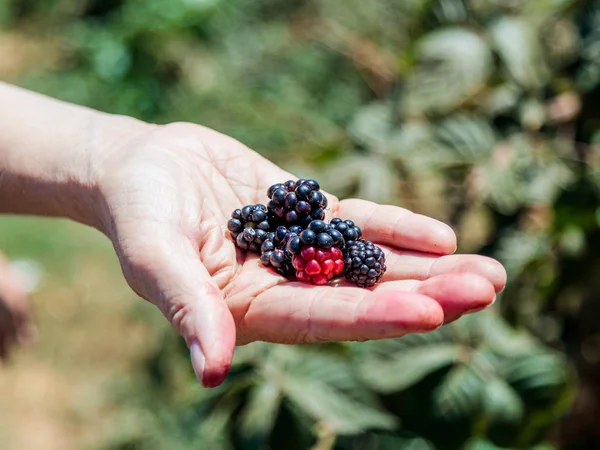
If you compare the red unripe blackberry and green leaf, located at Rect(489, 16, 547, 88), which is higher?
green leaf, located at Rect(489, 16, 547, 88)

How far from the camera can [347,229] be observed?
1.84 metres

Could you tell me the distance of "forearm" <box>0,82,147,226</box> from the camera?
2.02m

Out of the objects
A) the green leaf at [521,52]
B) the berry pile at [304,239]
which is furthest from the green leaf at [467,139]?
the berry pile at [304,239]

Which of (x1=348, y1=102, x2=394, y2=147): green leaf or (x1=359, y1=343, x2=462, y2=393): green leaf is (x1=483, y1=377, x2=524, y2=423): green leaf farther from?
(x1=348, y1=102, x2=394, y2=147): green leaf

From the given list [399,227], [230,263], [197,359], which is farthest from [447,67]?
[197,359]

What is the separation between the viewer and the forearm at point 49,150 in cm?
202

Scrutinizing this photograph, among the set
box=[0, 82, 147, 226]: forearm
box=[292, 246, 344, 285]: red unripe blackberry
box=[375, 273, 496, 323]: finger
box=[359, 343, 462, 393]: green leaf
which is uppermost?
box=[375, 273, 496, 323]: finger

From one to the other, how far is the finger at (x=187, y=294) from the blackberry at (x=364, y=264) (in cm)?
38

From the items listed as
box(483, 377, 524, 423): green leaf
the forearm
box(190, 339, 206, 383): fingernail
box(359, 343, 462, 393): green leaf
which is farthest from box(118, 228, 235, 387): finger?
box(483, 377, 524, 423): green leaf

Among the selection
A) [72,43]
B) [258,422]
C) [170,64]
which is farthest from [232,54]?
[258,422]

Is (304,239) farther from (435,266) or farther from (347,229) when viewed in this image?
(435,266)

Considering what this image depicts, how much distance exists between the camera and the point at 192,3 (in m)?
5.97

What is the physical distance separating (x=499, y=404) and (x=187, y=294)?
0.92m

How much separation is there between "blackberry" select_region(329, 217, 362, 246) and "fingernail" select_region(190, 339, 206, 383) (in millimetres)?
625
